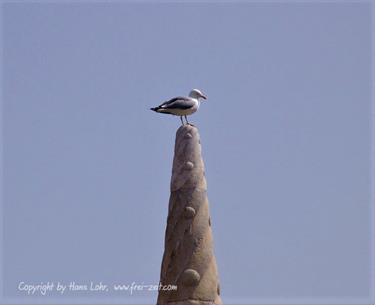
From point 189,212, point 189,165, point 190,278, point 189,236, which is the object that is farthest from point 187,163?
point 190,278

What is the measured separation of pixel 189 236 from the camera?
21.4 m

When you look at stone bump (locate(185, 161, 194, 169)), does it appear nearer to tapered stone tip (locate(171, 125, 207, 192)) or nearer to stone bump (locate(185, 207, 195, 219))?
tapered stone tip (locate(171, 125, 207, 192))

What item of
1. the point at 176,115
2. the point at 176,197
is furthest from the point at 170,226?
the point at 176,115

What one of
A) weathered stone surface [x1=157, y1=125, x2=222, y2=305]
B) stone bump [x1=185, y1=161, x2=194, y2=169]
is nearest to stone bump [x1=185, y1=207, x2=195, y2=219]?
weathered stone surface [x1=157, y1=125, x2=222, y2=305]

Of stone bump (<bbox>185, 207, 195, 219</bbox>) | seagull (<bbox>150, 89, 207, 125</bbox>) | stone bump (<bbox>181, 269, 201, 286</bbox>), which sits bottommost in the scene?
stone bump (<bbox>181, 269, 201, 286</bbox>)

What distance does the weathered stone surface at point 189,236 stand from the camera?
21094mm

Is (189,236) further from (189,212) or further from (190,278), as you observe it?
(190,278)

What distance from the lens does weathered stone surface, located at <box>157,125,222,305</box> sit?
69.2ft

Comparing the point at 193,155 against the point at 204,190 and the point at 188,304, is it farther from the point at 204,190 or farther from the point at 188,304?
the point at 188,304

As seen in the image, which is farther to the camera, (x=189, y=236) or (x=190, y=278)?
(x=189, y=236)

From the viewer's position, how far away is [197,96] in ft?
75.6

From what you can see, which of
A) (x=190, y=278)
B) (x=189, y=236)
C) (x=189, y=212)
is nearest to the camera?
(x=190, y=278)

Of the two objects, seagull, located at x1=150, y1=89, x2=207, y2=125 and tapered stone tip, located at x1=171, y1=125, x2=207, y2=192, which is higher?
seagull, located at x1=150, y1=89, x2=207, y2=125

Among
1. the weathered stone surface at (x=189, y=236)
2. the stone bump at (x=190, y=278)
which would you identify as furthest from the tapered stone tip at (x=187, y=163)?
the stone bump at (x=190, y=278)
